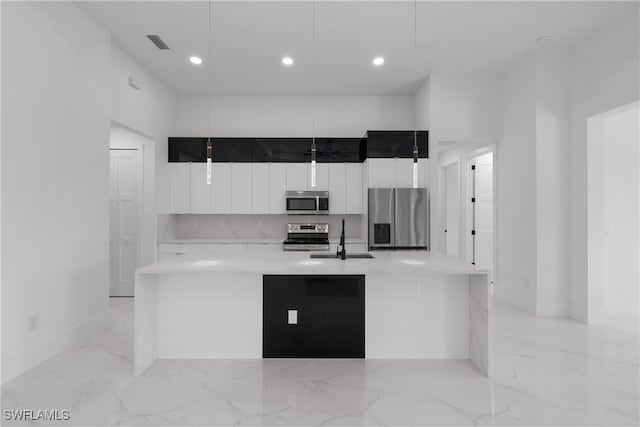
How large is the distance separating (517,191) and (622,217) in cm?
116

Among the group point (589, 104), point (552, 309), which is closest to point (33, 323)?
point (552, 309)

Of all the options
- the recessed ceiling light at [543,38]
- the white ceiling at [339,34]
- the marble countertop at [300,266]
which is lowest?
the marble countertop at [300,266]

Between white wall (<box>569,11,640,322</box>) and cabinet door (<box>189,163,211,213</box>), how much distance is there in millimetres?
4786

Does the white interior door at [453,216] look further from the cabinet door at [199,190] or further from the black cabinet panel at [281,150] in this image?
the cabinet door at [199,190]

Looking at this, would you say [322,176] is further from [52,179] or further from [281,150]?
[52,179]

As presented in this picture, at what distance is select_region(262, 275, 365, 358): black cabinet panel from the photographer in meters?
3.11

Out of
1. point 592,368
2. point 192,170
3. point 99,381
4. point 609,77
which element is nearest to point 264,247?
point 192,170

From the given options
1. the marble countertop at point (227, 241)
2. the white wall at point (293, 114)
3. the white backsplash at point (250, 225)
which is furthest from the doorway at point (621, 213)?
the white backsplash at point (250, 225)

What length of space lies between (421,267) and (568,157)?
115 inches

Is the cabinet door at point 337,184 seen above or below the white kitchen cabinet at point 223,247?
above

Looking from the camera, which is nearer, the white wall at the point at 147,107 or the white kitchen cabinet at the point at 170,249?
the white wall at the point at 147,107

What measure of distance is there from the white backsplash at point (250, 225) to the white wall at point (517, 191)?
2.07 m

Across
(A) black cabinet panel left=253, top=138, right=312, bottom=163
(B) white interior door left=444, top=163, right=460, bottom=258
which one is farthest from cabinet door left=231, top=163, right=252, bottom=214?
(B) white interior door left=444, top=163, right=460, bottom=258

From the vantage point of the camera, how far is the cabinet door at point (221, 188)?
18.3ft
